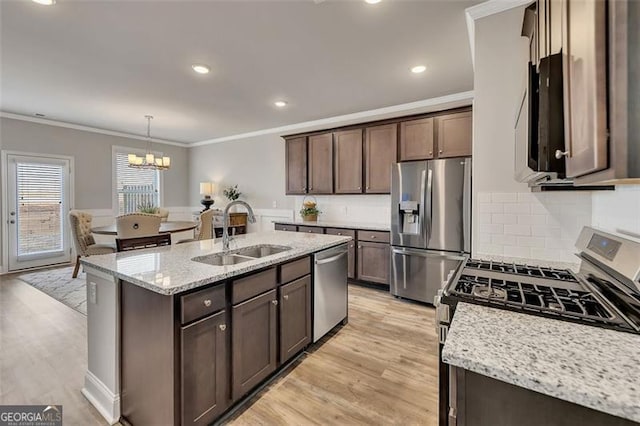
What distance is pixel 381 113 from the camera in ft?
14.9

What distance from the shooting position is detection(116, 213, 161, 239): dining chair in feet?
11.9

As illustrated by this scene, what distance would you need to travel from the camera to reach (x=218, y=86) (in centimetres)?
356

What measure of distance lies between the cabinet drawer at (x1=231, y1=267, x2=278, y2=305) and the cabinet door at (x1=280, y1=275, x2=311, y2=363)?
154 millimetres

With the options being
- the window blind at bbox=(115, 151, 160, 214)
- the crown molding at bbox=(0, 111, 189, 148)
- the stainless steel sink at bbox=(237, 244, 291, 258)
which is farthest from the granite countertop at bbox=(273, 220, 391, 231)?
the crown molding at bbox=(0, 111, 189, 148)

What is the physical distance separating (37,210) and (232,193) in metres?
3.30

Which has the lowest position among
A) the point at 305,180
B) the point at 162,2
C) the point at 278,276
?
the point at 278,276

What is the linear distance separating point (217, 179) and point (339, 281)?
4.93 metres

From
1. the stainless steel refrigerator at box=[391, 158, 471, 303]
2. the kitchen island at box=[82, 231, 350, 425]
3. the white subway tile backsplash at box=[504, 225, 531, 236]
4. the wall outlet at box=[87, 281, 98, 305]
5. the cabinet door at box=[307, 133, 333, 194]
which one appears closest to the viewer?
the kitchen island at box=[82, 231, 350, 425]

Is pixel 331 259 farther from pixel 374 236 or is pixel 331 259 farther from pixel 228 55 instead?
pixel 228 55

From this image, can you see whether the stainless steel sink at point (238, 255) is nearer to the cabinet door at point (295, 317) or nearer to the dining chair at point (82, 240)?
the cabinet door at point (295, 317)

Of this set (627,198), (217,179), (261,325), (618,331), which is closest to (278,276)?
(261,325)

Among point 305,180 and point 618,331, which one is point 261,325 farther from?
point 305,180

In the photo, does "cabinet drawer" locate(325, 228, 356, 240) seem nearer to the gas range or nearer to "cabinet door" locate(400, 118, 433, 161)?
"cabinet door" locate(400, 118, 433, 161)

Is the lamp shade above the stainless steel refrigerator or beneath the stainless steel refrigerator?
above
